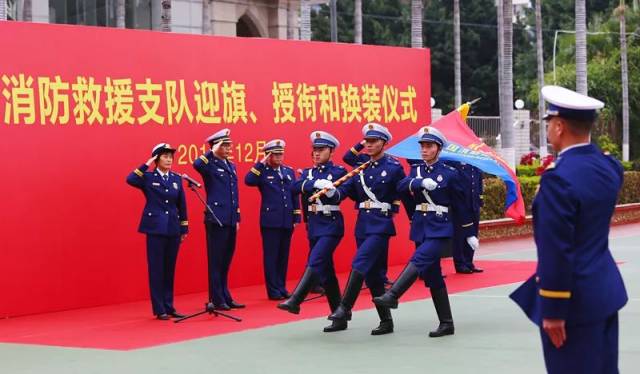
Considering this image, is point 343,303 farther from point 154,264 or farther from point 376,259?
point 154,264

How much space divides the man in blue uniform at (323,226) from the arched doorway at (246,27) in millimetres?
23127

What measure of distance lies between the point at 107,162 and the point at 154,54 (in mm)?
1303

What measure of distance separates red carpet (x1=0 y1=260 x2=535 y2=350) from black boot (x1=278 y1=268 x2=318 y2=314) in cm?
50

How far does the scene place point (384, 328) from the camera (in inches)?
400

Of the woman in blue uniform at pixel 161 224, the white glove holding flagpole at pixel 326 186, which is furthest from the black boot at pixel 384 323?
the woman in blue uniform at pixel 161 224

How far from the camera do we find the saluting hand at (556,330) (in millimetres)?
5168

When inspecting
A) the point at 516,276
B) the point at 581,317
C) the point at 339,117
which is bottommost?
the point at 516,276

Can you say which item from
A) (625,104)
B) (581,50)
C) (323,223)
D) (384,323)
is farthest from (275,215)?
(625,104)

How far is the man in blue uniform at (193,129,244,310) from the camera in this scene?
12.3 meters

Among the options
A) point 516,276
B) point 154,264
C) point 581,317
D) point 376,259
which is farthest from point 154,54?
point 581,317

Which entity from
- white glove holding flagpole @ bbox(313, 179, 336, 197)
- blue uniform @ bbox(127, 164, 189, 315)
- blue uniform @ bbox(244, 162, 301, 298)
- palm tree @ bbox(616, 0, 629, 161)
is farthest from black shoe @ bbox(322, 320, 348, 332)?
palm tree @ bbox(616, 0, 629, 161)

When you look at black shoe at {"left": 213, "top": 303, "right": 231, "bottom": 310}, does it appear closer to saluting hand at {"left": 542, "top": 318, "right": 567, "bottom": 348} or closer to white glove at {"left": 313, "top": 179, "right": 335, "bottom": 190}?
white glove at {"left": 313, "top": 179, "right": 335, "bottom": 190}

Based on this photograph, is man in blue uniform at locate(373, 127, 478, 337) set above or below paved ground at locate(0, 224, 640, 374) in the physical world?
above

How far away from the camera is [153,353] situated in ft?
30.8
